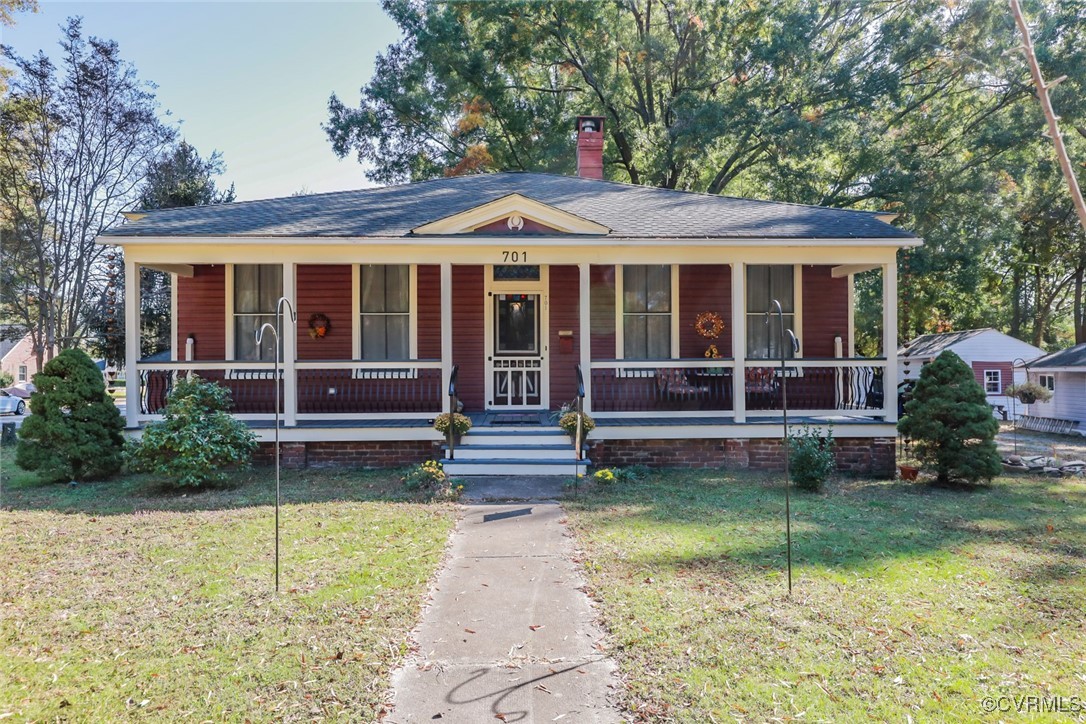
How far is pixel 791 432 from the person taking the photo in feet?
30.8

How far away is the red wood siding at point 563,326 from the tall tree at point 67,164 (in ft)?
68.3

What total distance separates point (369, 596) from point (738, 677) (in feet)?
8.78

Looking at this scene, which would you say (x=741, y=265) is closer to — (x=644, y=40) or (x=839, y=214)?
(x=839, y=214)

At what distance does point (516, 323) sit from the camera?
444 inches

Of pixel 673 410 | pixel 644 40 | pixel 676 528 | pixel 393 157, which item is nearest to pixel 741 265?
pixel 673 410

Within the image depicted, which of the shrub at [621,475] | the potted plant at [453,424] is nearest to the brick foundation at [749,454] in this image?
the shrub at [621,475]

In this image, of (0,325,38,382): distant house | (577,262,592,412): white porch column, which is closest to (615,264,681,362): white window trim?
(577,262,592,412): white porch column

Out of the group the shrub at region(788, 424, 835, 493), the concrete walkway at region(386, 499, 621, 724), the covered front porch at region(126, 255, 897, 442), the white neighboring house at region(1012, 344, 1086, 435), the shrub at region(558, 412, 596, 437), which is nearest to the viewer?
the concrete walkway at region(386, 499, 621, 724)

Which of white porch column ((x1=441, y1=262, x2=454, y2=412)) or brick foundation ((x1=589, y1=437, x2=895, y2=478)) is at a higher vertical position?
white porch column ((x1=441, y1=262, x2=454, y2=412))

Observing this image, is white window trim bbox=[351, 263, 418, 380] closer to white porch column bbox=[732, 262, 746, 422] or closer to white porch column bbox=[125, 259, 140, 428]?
white porch column bbox=[125, 259, 140, 428]

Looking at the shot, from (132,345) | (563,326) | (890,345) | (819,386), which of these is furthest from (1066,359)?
(132,345)

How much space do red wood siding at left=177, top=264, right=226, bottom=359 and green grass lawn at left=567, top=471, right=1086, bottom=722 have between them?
24.9ft

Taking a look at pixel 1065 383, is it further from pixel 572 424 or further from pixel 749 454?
pixel 572 424

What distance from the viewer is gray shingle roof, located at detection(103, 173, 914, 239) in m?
9.45
